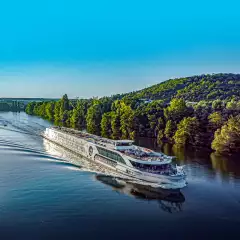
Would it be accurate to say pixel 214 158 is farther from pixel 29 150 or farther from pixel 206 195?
pixel 29 150

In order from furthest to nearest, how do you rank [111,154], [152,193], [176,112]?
[176,112], [111,154], [152,193]

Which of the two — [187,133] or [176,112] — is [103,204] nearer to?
[187,133]

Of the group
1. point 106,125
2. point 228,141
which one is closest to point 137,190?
point 228,141

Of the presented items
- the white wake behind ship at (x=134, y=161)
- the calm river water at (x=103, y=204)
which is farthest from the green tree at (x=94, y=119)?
the calm river water at (x=103, y=204)

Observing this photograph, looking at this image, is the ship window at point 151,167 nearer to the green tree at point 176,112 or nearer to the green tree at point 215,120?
the green tree at point 215,120

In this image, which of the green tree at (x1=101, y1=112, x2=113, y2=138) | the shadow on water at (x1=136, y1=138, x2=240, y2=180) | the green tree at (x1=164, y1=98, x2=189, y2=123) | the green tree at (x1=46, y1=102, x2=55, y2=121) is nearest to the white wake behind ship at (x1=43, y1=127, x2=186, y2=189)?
the shadow on water at (x1=136, y1=138, x2=240, y2=180)

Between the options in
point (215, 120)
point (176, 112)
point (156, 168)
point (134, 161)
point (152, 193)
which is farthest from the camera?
point (176, 112)
